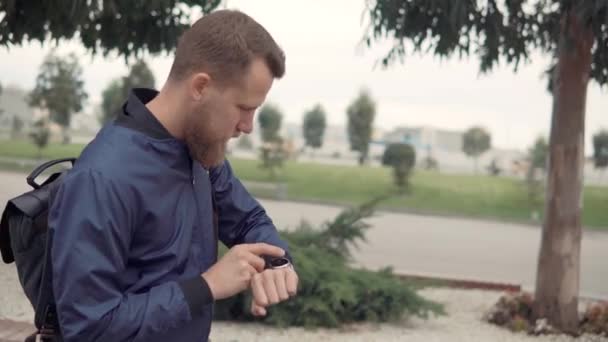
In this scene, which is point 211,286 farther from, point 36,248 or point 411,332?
point 411,332

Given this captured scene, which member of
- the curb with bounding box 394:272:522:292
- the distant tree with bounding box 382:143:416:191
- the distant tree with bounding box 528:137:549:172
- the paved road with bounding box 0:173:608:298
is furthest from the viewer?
the distant tree with bounding box 528:137:549:172

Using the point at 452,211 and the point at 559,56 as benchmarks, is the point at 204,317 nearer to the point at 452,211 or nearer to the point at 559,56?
the point at 559,56

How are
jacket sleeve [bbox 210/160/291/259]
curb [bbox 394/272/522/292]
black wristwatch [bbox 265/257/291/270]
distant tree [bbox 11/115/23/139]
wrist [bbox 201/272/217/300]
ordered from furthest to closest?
1. distant tree [bbox 11/115/23/139]
2. curb [bbox 394/272/522/292]
3. jacket sleeve [bbox 210/160/291/259]
4. black wristwatch [bbox 265/257/291/270]
5. wrist [bbox 201/272/217/300]

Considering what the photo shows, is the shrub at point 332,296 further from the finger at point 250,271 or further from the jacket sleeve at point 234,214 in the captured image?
the finger at point 250,271

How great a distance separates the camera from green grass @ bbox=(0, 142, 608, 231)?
2552cm

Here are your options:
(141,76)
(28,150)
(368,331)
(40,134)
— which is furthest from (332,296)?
(28,150)

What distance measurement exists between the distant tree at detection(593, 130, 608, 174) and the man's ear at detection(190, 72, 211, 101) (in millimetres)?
36433

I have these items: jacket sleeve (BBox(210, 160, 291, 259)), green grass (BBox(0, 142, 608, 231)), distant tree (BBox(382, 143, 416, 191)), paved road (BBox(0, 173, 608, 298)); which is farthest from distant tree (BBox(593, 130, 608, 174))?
jacket sleeve (BBox(210, 160, 291, 259))

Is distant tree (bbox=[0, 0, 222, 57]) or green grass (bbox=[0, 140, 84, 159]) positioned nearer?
distant tree (bbox=[0, 0, 222, 57])

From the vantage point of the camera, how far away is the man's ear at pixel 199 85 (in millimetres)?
1419

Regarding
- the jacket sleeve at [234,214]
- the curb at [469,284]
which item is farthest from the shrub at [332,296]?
the jacket sleeve at [234,214]

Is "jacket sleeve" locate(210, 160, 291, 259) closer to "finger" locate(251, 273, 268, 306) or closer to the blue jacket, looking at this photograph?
the blue jacket

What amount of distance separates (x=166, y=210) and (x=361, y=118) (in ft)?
147

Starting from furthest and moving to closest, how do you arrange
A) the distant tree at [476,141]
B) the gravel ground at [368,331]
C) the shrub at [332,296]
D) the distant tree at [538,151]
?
the distant tree at [476,141]
the distant tree at [538,151]
the shrub at [332,296]
the gravel ground at [368,331]
